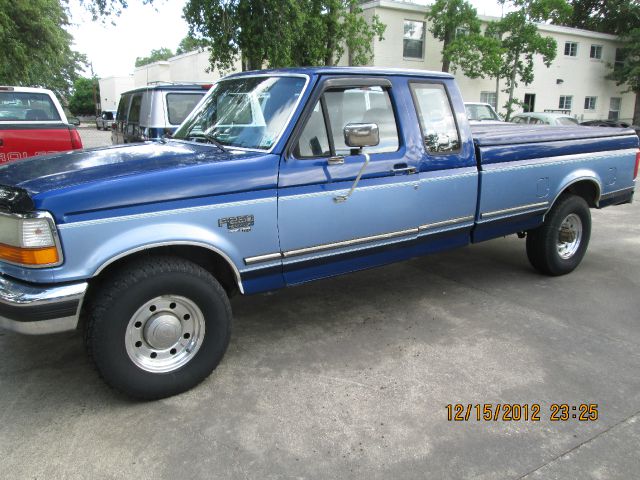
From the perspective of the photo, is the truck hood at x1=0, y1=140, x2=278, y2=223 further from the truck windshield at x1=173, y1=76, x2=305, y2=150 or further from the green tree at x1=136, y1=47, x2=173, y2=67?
the green tree at x1=136, y1=47, x2=173, y2=67

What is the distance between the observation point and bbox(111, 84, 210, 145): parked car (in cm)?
894

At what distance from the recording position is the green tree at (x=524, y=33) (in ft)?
76.6

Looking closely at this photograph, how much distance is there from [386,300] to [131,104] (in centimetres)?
753

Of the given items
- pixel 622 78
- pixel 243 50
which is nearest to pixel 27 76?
pixel 243 50

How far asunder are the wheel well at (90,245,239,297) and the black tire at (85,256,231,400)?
6cm

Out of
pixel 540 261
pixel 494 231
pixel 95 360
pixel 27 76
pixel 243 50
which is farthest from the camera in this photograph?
pixel 27 76

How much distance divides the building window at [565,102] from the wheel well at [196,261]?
31.6 metres

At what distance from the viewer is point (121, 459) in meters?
2.69

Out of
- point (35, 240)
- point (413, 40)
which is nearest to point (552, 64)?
point (413, 40)

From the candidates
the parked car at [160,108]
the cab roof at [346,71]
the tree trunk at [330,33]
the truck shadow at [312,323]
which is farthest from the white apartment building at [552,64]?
the cab roof at [346,71]

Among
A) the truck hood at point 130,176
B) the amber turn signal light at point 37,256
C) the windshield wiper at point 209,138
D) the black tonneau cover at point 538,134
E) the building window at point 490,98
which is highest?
the building window at point 490,98

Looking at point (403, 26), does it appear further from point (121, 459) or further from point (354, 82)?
point (121, 459)

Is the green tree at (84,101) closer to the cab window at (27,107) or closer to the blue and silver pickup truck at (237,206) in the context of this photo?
the cab window at (27,107)

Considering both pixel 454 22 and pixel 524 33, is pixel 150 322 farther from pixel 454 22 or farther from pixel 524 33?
pixel 524 33
